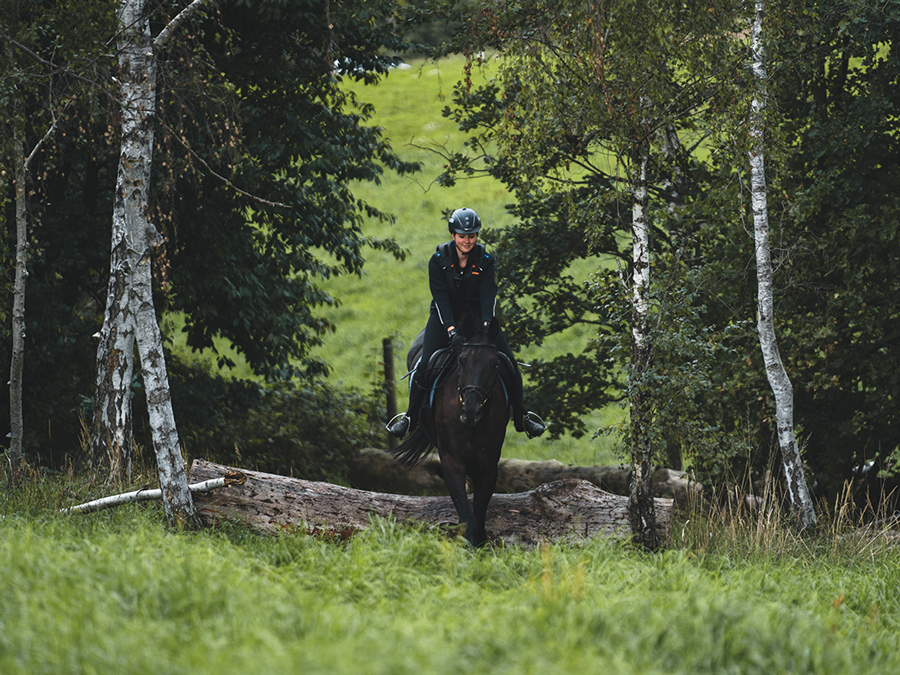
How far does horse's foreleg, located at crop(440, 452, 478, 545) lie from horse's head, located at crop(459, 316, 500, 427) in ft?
1.49

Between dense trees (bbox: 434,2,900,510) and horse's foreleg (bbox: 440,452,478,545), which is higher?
dense trees (bbox: 434,2,900,510)

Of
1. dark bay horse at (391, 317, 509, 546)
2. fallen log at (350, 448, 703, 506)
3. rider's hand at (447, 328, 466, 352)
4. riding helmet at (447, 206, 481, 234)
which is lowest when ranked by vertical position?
fallen log at (350, 448, 703, 506)

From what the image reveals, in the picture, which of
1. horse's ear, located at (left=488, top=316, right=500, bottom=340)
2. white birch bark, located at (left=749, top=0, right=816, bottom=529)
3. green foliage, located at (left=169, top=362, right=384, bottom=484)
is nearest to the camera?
horse's ear, located at (left=488, top=316, right=500, bottom=340)

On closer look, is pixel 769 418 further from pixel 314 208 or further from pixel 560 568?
pixel 314 208

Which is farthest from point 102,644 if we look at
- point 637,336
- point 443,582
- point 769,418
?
point 769,418

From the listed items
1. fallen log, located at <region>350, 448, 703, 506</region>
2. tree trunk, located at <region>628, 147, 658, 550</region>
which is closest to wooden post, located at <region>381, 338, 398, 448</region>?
fallen log, located at <region>350, 448, 703, 506</region>

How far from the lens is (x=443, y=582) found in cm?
548

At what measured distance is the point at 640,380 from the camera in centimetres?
730

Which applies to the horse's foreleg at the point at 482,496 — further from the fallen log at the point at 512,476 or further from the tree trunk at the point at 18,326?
the tree trunk at the point at 18,326

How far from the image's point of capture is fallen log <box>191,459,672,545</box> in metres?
7.15

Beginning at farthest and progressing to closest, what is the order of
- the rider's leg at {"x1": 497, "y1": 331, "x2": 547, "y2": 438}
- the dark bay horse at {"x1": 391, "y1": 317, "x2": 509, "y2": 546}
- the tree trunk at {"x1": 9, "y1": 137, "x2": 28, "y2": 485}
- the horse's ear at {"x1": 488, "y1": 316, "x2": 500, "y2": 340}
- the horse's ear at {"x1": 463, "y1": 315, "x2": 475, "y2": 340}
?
the tree trunk at {"x1": 9, "y1": 137, "x2": 28, "y2": 485} < the rider's leg at {"x1": 497, "y1": 331, "x2": 547, "y2": 438} < the horse's ear at {"x1": 463, "y1": 315, "x2": 475, "y2": 340} < the horse's ear at {"x1": 488, "y1": 316, "x2": 500, "y2": 340} < the dark bay horse at {"x1": 391, "y1": 317, "x2": 509, "y2": 546}

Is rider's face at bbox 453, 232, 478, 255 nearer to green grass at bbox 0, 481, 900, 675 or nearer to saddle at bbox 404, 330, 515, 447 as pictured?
saddle at bbox 404, 330, 515, 447

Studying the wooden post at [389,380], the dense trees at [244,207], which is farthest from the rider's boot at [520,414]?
the wooden post at [389,380]

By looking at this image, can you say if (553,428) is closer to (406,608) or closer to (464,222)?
(464,222)
